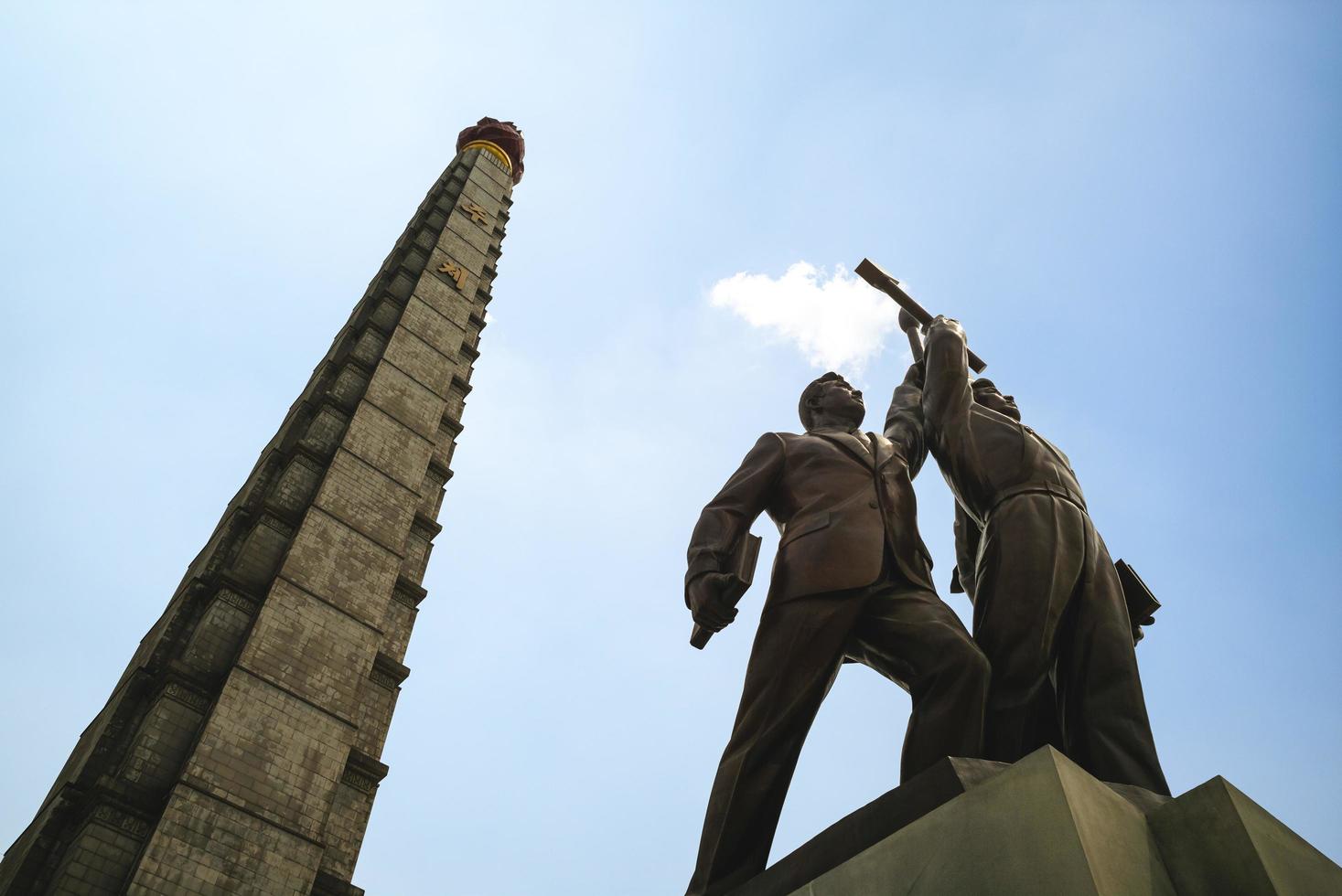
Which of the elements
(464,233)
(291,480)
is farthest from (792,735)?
(464,233)

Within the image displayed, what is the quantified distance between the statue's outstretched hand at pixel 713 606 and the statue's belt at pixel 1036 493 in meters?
1.00

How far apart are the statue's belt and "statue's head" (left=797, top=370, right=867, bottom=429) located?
2.69 feet

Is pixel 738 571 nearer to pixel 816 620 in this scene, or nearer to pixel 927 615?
pixel 816 620

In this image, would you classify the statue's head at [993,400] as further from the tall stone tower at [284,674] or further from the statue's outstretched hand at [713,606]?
the tall stone tower at [284,674]

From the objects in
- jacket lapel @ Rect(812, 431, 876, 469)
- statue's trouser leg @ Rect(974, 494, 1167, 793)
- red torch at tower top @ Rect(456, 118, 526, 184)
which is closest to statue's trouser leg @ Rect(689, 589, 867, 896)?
statue's trouser leg @ Rect(974, 494, 1167, 793)

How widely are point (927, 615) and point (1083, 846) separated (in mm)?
1297

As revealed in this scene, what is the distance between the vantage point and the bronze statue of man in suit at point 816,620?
2.87 meters

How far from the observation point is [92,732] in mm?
11203

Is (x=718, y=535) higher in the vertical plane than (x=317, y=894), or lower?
lower

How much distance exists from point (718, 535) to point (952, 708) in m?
1.03

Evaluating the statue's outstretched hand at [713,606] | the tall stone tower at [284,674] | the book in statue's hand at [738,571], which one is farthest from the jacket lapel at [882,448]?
the tall stone tower at [284,674]

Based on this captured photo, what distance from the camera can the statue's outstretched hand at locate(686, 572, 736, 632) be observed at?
3.23m

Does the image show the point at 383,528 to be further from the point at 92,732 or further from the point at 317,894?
the point at 317,894

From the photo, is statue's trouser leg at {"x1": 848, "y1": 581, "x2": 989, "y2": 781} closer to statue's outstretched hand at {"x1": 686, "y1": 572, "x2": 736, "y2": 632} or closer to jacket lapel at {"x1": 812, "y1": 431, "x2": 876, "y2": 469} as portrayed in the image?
statue's outstretched hand at {"x1": 686, "y1": 572, "x2": 736, "y2": 632}
